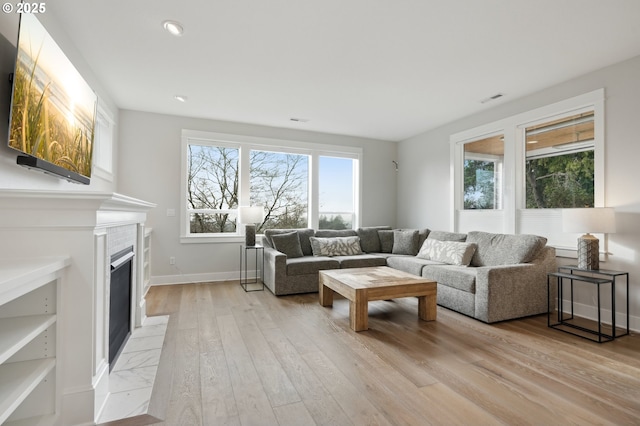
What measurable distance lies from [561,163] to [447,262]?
1.75m

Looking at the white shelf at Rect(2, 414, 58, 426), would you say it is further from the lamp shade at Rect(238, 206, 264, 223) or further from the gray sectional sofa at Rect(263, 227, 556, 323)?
the lamp shade at Rect(238, 206, 264, 223)

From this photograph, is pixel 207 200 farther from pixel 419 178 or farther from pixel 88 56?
pixel 419 178

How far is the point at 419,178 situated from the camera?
5816mm

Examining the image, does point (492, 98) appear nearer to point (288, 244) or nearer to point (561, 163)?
point (561, 163)

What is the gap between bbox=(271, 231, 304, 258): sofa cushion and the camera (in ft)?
15.0

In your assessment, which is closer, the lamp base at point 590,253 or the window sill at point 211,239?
the lamp base at point 590,253

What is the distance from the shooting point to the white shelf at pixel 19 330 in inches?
45.9

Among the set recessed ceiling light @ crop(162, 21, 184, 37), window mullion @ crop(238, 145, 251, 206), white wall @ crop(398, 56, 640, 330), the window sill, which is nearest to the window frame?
white wall @ crop(398, 56, 640, 330)

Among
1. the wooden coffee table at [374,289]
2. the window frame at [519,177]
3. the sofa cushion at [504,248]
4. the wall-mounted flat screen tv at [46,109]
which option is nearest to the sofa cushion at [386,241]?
the window frame at [519,177]

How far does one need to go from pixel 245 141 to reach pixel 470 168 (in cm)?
362

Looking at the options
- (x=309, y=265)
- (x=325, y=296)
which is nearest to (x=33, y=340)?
(x=325, y=296)

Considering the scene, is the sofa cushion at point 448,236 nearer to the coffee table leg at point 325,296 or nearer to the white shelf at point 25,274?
the coffee table leg at point 325,296

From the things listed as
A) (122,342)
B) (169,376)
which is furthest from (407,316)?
(122,342)

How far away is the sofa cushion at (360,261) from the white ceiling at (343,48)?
2.19m
